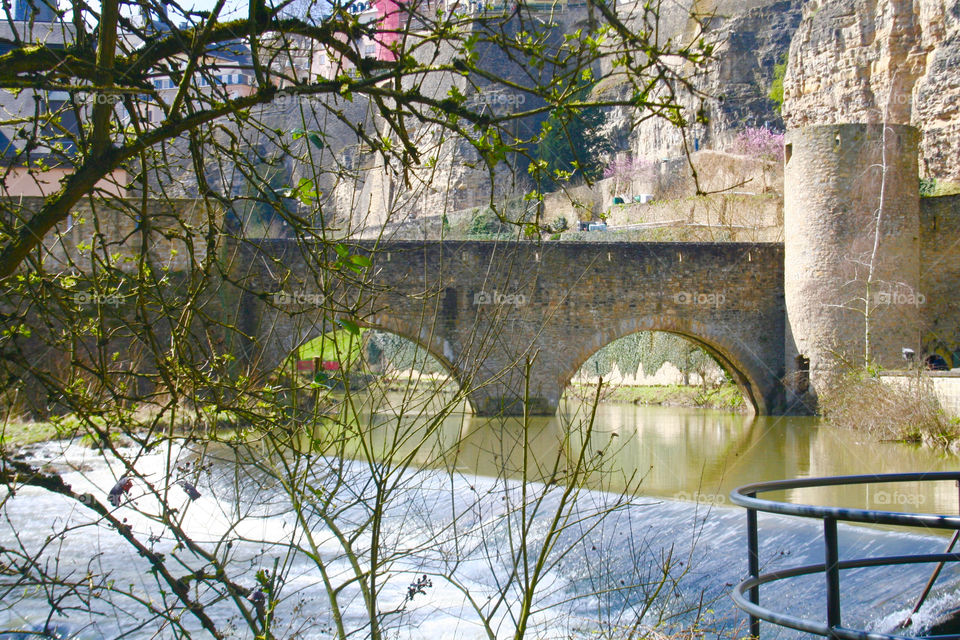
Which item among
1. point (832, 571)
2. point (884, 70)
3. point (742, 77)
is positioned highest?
point (742, 77)

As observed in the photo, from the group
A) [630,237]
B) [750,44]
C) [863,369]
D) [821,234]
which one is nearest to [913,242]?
[821,234]

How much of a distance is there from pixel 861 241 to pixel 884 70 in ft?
30.9

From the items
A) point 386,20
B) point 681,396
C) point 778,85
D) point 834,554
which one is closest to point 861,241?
point 681,396

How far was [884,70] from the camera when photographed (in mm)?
22141

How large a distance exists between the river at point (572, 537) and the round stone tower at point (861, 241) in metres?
4.14

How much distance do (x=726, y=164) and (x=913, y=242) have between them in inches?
476

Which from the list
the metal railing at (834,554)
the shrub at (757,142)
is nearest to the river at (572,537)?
the metal railing at (834,554)

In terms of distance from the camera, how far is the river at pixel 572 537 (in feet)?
11.5

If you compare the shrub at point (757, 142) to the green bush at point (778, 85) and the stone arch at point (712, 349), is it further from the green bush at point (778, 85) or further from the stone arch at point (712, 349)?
the stone arch at point (712, 349)

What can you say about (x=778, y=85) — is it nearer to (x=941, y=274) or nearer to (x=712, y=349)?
(x=941, y=274)

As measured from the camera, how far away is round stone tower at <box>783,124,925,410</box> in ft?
48.0

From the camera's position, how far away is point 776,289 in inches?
637

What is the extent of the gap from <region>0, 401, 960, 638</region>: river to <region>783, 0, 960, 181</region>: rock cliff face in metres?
11.5

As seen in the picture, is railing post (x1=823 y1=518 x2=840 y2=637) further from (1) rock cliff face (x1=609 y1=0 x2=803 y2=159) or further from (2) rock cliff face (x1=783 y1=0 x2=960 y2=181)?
(1) rock cliff face (x1=609 y1=0 x2=803 y2=159)
